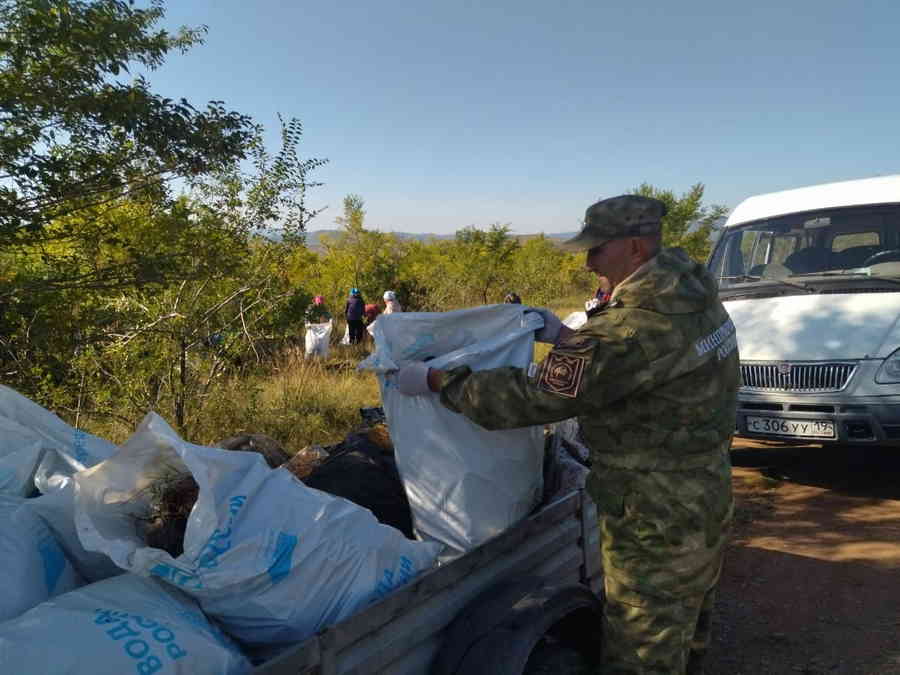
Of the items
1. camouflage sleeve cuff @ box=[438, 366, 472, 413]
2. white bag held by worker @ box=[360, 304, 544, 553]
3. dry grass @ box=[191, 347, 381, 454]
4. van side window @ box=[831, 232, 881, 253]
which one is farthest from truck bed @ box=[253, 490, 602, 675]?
van side window @ box=[831, 232, 881, 253]

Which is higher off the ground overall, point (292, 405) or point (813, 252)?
point (813, 252)

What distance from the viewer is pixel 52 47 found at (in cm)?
296

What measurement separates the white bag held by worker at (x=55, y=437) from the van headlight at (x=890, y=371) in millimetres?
4297

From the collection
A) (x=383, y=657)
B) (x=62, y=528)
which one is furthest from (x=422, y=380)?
(x=62, y=528)

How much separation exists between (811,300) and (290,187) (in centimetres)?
438

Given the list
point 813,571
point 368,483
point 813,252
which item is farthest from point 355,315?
point 368,483

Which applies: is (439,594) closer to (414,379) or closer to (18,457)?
(414,379)

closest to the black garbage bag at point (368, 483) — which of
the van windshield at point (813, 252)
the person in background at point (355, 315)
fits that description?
the van windshield at point (813, 252)

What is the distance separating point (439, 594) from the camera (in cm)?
164

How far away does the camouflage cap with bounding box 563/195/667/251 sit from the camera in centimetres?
192

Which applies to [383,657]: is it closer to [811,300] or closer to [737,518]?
[737,518]

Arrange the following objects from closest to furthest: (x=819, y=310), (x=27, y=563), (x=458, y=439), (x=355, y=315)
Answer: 1. (x=27, y=563)
2. (x=458, y=439)
3. (x=819, y=310)
4. (x=355, y=315)

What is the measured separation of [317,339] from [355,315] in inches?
108

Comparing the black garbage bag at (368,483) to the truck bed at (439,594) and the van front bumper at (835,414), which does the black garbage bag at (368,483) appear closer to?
the truck bed at (439,594)
